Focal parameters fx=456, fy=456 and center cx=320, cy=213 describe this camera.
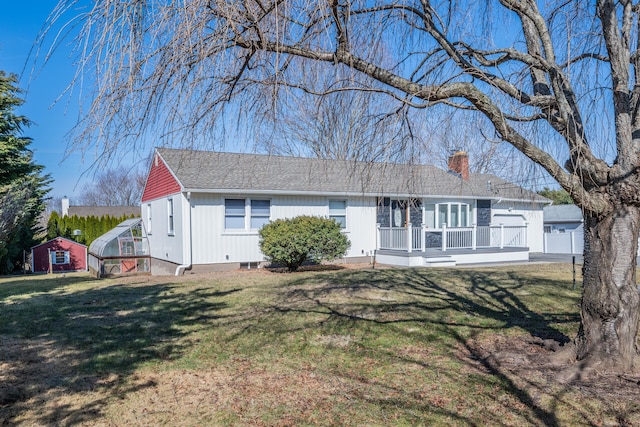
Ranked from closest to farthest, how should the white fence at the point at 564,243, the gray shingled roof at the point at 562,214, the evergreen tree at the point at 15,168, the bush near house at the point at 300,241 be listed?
the bush near house at the point at 300,241 < the evergreen tree at the point at 15,168 < the white fence at the point at 564,243 < the gray shingled roof at the point at 562,214

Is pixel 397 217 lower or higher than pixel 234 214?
lower

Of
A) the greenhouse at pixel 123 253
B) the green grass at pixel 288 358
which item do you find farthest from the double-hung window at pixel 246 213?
the green grass at pixel 288 358

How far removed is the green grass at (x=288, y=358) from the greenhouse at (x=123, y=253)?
5.76 metres

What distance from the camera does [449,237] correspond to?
18531 mm

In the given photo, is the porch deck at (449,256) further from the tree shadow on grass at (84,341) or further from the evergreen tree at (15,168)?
the evergreen tree at (15,168)

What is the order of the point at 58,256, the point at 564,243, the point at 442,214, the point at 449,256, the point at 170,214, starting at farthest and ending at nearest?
the point at 564,243 < the point at 58,256 < the point at 442,214 < the point at 449,256 < the point at 170,214

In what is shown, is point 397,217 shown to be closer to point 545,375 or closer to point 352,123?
point 352,123

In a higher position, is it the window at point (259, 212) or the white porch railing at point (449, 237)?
the window at point (259, 212)

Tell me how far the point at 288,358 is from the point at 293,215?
445 inches

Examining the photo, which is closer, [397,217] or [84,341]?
[84,341]

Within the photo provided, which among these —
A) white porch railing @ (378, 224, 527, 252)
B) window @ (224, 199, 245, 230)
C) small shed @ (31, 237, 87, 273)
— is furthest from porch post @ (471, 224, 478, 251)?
small shed @ (31, 237, 87, 273)

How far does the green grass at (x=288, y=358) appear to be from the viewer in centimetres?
395

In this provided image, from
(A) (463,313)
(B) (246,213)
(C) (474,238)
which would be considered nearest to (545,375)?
(A) (463,313)

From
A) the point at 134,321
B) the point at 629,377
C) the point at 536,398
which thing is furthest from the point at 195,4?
the point at 134,321
